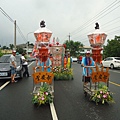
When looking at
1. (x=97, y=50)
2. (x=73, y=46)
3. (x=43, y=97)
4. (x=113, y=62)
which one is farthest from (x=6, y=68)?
(x=73, y=46)

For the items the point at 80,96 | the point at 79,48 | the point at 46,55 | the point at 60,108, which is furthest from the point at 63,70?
the point at 79,48

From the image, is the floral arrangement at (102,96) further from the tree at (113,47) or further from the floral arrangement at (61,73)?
the tree at (113,47)

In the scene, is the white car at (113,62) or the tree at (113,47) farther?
the tree at (113,47)

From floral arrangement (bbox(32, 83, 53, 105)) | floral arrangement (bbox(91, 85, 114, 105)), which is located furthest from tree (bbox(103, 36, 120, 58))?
floral arrangement (bbox(32, 83, 53, 105))

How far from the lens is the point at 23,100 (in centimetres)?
648

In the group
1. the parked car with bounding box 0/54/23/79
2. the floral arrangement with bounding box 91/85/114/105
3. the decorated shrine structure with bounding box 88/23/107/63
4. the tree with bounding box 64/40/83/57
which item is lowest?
the floral arrangement with bounding box 91/85/114/105

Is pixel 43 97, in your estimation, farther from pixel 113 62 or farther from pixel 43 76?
pixel 113 62

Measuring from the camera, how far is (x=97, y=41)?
21.3 feet

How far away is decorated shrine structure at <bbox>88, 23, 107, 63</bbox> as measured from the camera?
6.45 metres

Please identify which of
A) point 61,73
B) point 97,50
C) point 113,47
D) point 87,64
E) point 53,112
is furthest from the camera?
point 113,47

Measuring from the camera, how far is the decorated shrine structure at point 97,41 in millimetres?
6449

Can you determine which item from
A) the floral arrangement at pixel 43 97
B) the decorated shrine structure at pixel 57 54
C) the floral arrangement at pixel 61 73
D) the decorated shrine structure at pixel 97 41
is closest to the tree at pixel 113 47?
the decorated shrine structure at pixel 57 54

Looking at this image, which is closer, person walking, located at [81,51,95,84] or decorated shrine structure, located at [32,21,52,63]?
decorated shrine structure, located at [32,21,52,63]

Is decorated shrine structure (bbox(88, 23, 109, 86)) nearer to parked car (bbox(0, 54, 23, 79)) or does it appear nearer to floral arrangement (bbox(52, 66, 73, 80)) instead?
floral arrangement (bbox(52, 66, 73, 80))
